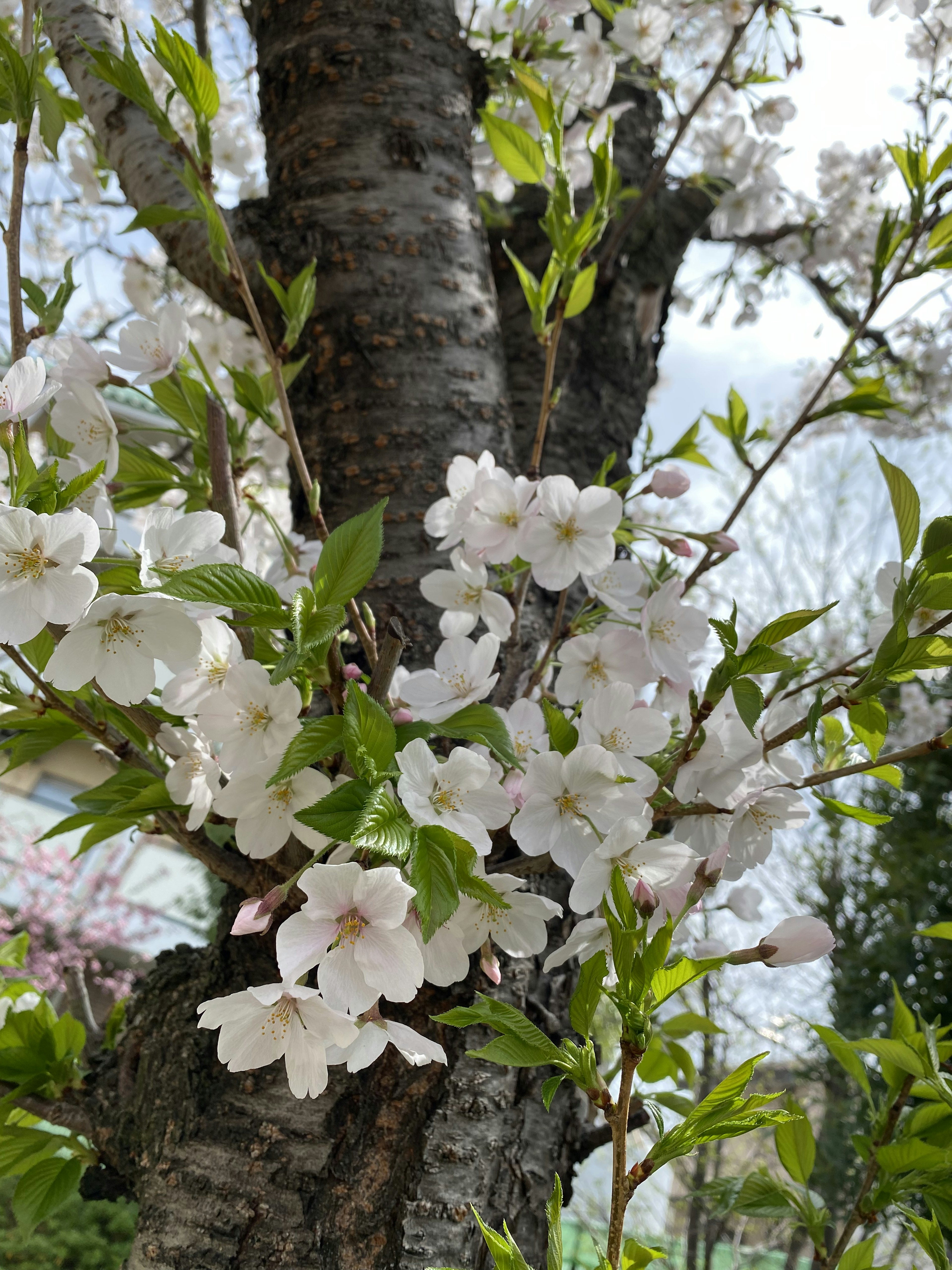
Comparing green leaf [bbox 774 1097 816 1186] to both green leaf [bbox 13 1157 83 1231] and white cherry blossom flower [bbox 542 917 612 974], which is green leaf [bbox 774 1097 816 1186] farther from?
green leaf [bbox 13 1157 83 1231]

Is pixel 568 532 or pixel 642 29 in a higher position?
pixel 642 29

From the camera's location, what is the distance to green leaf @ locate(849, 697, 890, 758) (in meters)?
0.54

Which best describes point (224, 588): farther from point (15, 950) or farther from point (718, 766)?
point (15, 950)

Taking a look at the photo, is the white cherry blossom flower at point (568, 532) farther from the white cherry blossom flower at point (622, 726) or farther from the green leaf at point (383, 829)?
the green leaf at point (383, 829)

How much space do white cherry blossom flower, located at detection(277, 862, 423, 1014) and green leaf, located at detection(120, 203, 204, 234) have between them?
50 centimetres

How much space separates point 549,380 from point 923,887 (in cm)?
358

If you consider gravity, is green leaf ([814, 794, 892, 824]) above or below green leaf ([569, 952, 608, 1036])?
above

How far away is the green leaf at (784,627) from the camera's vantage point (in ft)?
1.54

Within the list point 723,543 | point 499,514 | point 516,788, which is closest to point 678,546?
point 723,543

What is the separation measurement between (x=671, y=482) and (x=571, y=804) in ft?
1.02

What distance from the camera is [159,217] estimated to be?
2.25ft

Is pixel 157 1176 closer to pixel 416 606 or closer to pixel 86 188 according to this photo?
pixel 416 606

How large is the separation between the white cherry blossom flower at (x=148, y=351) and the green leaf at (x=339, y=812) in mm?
407

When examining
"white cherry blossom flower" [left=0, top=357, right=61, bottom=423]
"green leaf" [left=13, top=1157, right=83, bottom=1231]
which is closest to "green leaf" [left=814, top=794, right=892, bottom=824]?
"white cherry blossom flower" [left=0, top=357, right=61, bottom=423]
